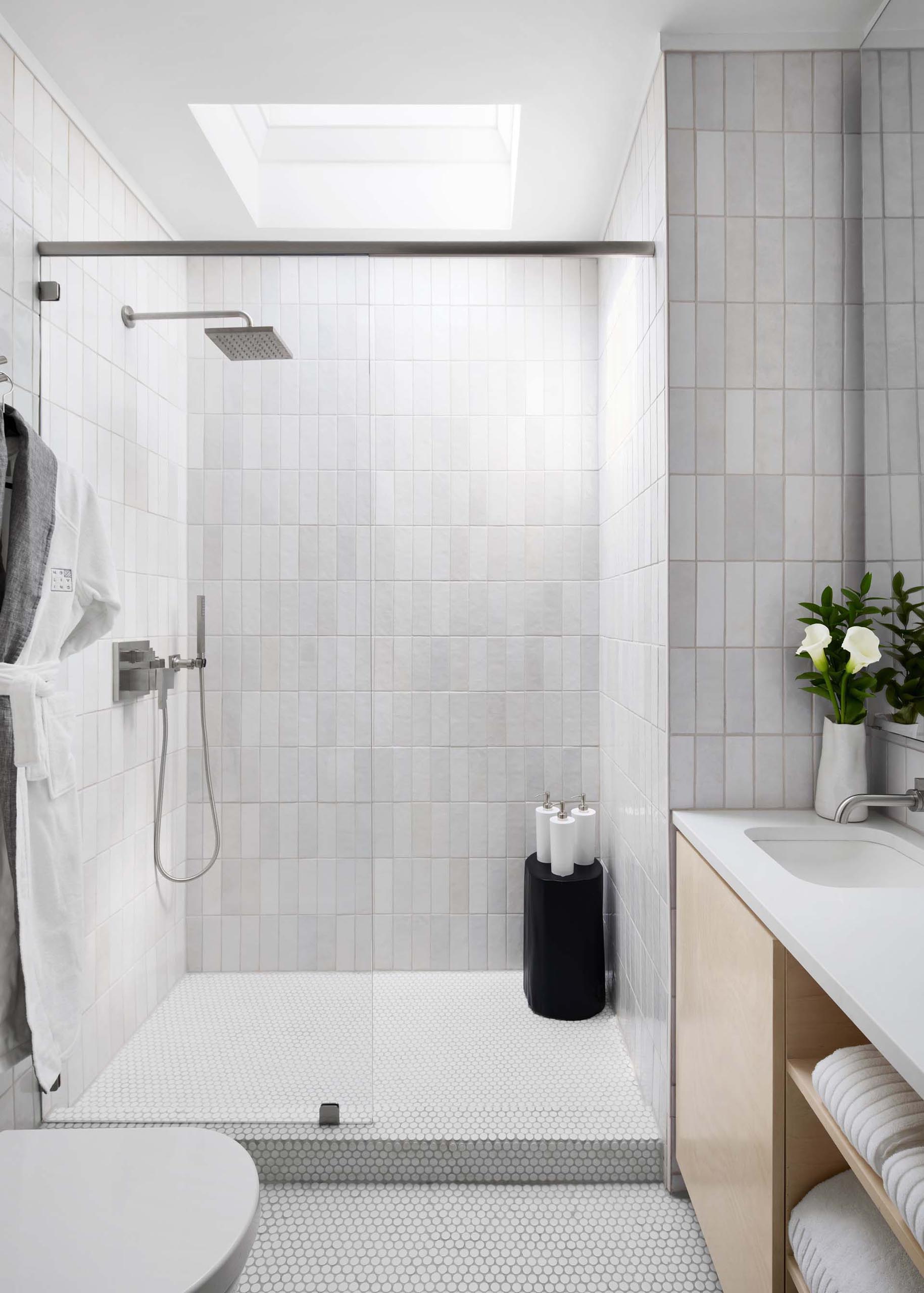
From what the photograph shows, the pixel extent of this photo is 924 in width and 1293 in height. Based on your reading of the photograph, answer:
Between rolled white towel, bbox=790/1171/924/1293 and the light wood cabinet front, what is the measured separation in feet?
0.17

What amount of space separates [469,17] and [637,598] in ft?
4.26

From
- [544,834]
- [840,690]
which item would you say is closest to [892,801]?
[840,690]

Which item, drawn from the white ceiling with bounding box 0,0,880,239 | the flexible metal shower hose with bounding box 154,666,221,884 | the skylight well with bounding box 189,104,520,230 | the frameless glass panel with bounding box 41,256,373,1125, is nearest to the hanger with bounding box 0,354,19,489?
the frameless glass panel with bounding box 41,256,373,1125

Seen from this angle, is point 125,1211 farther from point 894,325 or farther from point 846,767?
point 894,325

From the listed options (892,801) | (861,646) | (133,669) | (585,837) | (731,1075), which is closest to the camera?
(731,1075)

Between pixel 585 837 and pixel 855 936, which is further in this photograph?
pixel 585 837

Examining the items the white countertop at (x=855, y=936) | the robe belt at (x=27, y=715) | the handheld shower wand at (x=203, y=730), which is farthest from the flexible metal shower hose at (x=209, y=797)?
the white countertop at (x=855, y=936)

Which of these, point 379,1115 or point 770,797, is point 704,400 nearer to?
point 770,797

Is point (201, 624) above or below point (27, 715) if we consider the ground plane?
above

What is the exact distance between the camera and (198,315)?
171cm

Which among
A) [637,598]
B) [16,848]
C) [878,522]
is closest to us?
[16,848]

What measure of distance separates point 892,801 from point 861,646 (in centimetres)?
29

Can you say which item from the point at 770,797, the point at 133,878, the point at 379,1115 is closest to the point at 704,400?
the point at 770,797

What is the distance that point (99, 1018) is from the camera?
1.79 meters
